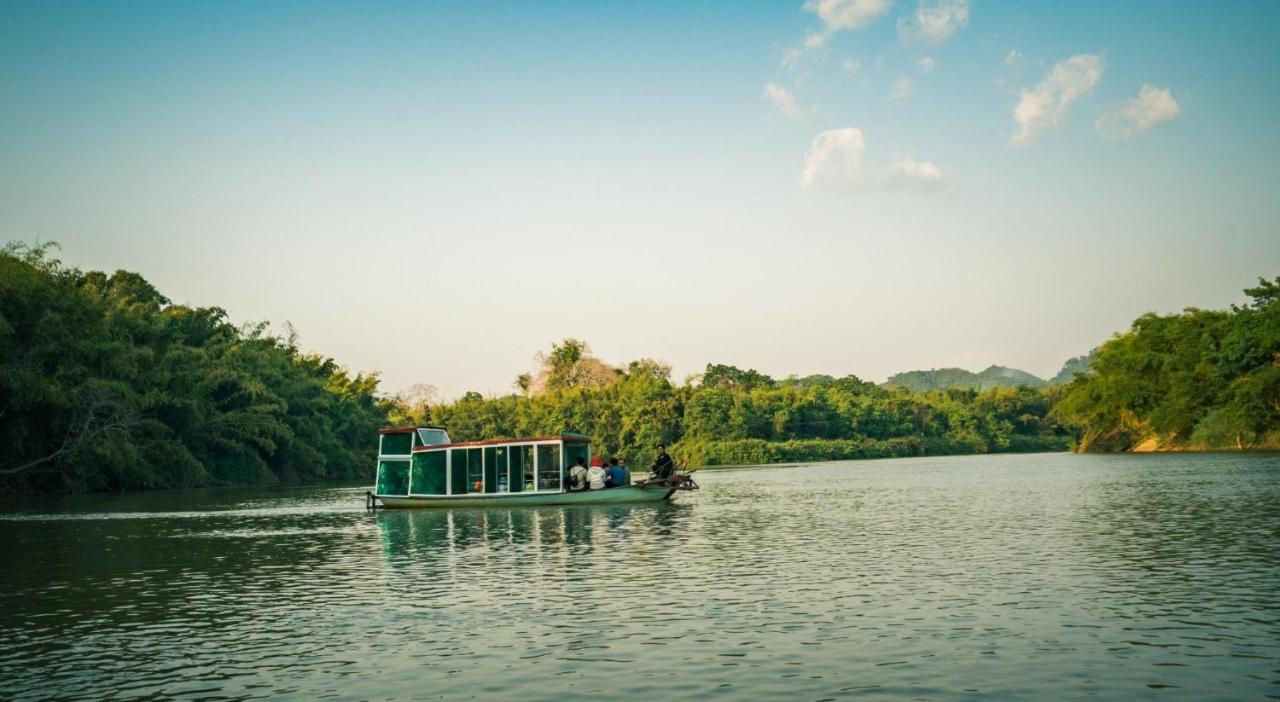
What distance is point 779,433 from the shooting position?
433ft

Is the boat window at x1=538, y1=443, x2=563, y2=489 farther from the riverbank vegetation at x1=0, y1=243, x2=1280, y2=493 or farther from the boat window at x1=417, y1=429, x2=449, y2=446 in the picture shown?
the riverbank vegetation at x1=0, y1=243, x2=1280, y2=493

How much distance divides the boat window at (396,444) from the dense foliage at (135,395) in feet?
59.4

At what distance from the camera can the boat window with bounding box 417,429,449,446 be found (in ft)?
148

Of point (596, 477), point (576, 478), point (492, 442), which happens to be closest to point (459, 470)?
point (492, 442)

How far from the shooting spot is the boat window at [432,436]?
148 feet

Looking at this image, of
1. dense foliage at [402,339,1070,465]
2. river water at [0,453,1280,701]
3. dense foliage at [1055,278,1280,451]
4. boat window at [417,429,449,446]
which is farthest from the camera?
dense foliage at [402,339,1070,465]

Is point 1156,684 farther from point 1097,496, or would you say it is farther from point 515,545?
point 1097,496

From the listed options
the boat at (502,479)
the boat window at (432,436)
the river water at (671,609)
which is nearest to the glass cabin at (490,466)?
the boat at (502,479)

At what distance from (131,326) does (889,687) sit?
6099cm

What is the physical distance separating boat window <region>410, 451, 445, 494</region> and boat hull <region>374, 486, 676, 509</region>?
349mm

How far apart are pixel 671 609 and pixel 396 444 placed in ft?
101

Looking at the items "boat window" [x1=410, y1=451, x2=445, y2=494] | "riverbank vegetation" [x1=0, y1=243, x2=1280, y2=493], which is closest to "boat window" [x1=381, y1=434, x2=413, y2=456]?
"boat window" [x1=410, y1=451, x2=445, y2=494]

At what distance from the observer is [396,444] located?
45.5 metres

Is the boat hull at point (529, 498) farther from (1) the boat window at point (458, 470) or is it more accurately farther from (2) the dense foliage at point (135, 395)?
(2) the dense foliage at point (135, 395)
